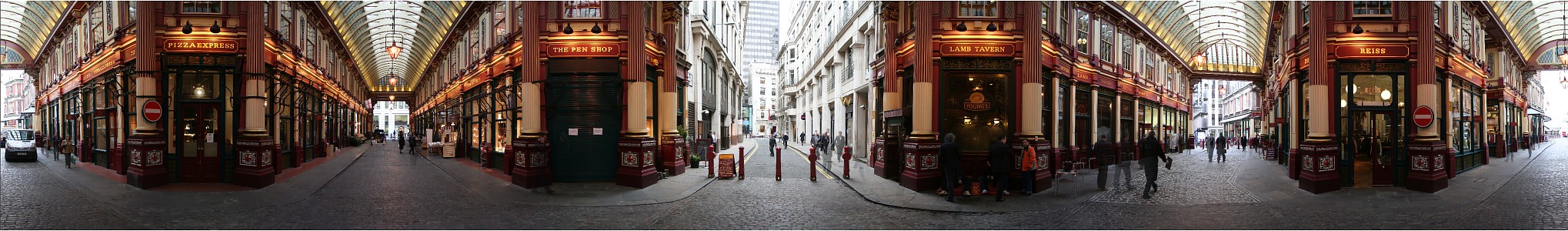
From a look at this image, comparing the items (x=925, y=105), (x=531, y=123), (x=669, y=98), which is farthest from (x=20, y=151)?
(x=925, y=105)

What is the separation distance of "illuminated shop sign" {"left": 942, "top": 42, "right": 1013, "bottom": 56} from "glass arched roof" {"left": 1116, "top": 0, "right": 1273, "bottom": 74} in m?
13.2

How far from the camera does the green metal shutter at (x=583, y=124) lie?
1403 centimetres

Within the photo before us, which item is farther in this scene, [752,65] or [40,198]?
[752,65]

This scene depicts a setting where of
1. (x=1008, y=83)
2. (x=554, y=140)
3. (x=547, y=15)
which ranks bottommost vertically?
(x=554, y=140)

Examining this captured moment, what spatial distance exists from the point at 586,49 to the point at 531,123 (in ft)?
5.46

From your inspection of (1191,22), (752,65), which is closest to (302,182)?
(1191,22)

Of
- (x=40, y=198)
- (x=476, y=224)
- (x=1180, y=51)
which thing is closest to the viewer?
(x=476, y=224)

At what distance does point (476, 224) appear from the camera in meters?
8.66

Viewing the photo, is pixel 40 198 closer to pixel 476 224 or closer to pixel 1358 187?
pixel 476 224

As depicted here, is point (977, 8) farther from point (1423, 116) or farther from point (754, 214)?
point (1423, 116)

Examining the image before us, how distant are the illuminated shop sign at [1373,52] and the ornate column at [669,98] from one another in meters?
12.3

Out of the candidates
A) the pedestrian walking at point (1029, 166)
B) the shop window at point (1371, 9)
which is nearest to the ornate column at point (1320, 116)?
the shop window at point (1371, 9)

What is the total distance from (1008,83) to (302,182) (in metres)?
12.8

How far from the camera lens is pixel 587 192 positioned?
12703mm
